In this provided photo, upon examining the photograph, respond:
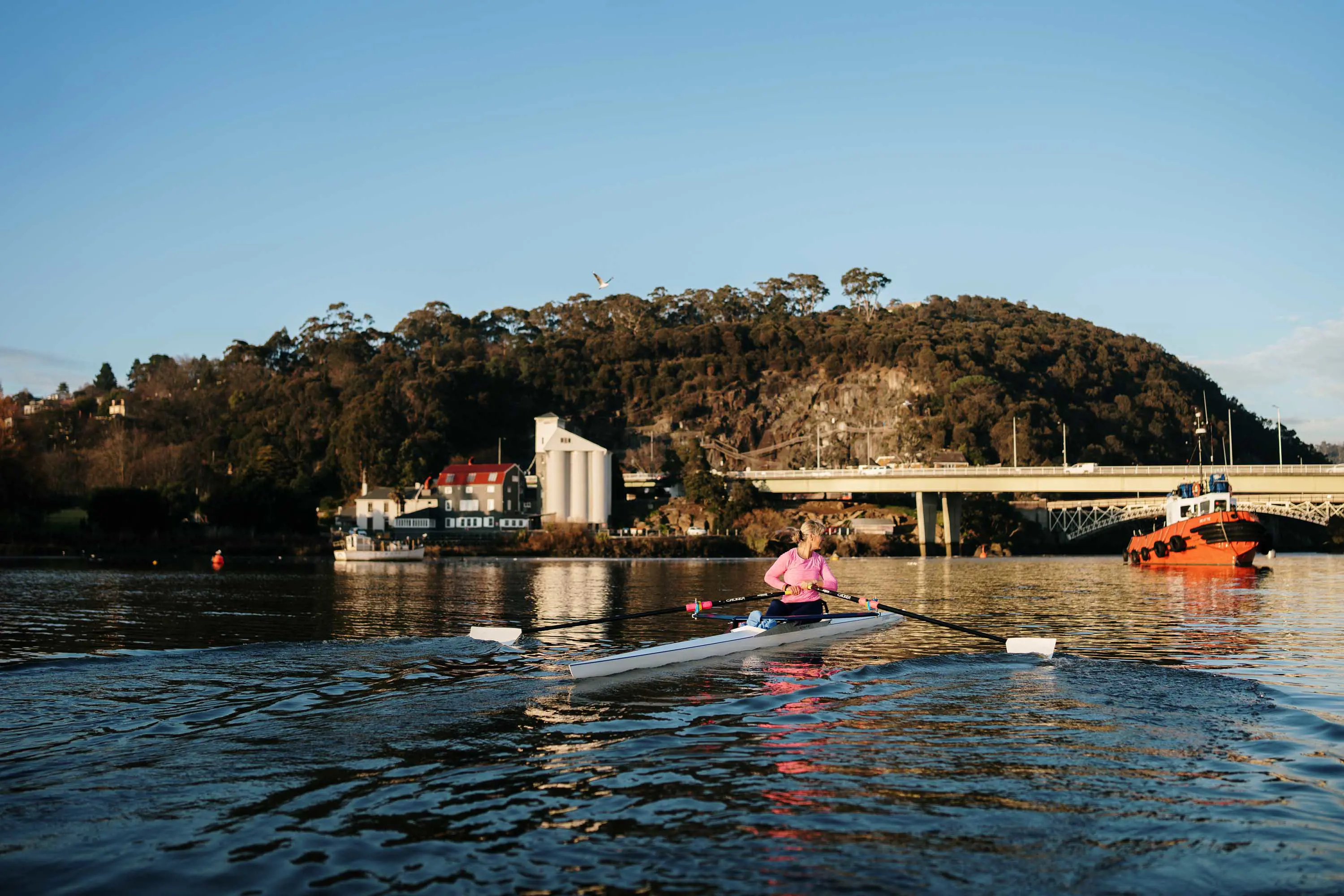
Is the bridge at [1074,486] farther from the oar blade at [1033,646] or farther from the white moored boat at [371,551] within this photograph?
the oar blade at [1033,646]

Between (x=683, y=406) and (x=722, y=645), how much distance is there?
135241mm

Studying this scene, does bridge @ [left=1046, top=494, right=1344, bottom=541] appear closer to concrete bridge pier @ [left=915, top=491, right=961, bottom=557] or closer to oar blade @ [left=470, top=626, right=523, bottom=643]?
concrete bridge pier @ [left=915, top=491, right=961, bottom=557]

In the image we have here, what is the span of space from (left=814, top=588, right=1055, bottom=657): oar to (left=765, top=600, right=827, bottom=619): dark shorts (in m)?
0.41

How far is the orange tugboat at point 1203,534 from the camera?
5381cm

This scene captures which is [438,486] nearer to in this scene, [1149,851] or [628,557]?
[628,557]

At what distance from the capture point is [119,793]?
9359mm

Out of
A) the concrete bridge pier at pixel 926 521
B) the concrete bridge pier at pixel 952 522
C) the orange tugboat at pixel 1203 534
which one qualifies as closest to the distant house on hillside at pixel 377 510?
the concrete bridge pier at pixel 926 521

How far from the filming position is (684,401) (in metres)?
154

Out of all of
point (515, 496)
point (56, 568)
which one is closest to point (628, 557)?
point (515, 496)

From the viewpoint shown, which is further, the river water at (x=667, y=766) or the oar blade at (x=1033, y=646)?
the oar blade at (x=1033, y=646)

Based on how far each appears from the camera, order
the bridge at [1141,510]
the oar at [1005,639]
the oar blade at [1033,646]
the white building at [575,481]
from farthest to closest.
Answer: the white building at [575,481] → the bridge at [1141,510] → the oar at [1005,639] → the oar blade at [1033,646]

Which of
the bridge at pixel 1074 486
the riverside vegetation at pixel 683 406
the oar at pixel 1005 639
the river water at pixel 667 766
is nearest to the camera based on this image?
the river water at pixel 667 766

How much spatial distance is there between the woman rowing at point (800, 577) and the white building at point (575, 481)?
289 ft

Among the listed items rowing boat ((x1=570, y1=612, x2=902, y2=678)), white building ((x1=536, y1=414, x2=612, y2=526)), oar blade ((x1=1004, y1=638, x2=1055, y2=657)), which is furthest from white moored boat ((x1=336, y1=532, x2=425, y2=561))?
oar blade ((x1=1004, y1=638, x2=1055, y2=657))
